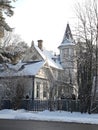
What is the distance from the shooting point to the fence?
35.9 metres

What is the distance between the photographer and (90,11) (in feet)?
120

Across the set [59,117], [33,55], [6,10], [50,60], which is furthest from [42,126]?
[50,60]

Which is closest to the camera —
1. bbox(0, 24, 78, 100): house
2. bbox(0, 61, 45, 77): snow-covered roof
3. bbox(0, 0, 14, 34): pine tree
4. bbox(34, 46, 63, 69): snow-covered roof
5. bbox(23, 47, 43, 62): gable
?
bbox(0, 0, 14, 34): pine tree

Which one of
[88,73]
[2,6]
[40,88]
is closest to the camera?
[2,6]

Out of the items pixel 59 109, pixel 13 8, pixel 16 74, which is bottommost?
pixel 59 109

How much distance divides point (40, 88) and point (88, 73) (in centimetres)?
1753

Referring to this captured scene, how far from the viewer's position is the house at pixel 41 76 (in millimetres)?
40906

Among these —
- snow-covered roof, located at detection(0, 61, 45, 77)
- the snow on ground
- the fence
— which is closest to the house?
snow-covered roof, located at detection(0, 61, 45, 77)

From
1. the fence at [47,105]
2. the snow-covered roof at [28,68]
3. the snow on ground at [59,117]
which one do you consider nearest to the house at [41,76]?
the snow-covered roof at [28,68]

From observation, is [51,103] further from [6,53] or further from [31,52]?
[31,52]

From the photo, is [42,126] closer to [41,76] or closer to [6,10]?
[6,10]

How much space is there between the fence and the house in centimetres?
132

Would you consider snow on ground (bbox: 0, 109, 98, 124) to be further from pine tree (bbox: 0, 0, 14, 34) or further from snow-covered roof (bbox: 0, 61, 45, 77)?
snow-covered roof (bbox: 0, 61, 45, 77)

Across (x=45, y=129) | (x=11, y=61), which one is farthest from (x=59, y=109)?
(x=45, y=129)
